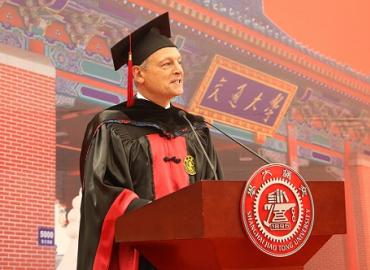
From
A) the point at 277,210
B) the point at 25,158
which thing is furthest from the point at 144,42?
the point at 25,158

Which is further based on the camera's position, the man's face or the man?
the man's face

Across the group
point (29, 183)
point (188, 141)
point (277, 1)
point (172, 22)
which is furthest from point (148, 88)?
point (277, 1)

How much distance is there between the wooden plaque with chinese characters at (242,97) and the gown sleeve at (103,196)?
4.01 meters

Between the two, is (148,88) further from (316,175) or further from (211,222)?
(316,175)

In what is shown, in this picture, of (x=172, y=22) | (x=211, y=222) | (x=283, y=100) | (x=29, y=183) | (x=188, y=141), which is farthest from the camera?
(x=283, y=100)

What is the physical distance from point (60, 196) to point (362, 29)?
410 centimetres

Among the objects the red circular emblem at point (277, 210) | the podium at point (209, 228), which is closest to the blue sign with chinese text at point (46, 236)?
the podium at point (209, 228)

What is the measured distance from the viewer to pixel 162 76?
1.83m

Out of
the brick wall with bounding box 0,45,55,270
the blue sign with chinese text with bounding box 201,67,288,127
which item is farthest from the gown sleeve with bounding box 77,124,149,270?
the blue sign with chinese text with bounding box 201,67,288,127

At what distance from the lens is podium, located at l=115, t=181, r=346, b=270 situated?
1257mm

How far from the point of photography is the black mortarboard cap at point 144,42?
1.90 m

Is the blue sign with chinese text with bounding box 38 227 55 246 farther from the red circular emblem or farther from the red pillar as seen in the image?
the red pillar

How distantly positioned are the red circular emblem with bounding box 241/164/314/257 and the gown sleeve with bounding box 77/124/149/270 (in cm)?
A: 31

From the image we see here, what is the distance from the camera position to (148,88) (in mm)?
1862
